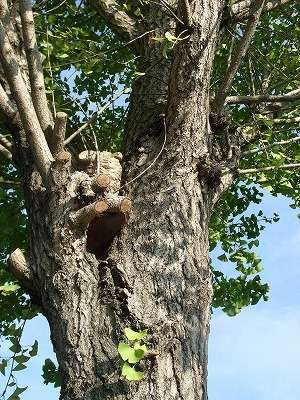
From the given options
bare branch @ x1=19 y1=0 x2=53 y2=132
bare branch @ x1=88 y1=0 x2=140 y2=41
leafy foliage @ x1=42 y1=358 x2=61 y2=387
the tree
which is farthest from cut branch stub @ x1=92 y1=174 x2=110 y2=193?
leafy foliage @ x1=42 y1=358 x2=61 y2=387

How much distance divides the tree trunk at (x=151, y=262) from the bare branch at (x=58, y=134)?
0.17 m

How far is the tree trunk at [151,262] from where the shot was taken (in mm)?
3148

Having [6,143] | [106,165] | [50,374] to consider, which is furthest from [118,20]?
[50,374]

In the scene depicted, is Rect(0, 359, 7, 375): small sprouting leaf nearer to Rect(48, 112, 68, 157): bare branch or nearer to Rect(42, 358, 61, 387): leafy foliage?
Rect(48, 112, 68, 157): bare branch

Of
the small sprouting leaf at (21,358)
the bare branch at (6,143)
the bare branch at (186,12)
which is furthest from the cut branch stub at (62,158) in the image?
the small sprouting leaf at (21,358)

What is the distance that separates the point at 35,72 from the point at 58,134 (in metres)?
0.47

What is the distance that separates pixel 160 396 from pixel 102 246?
1.05 meters

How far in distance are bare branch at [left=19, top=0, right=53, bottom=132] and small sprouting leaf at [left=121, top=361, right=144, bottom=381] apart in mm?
1751

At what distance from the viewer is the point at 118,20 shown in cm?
559

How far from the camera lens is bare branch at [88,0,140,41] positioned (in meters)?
5.59

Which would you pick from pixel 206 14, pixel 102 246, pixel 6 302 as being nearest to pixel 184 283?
pixel 102 246

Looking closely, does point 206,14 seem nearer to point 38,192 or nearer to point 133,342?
point 38,192

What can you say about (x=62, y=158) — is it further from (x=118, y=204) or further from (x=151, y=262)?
(x=151, y=262)

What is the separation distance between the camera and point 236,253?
306 inches
